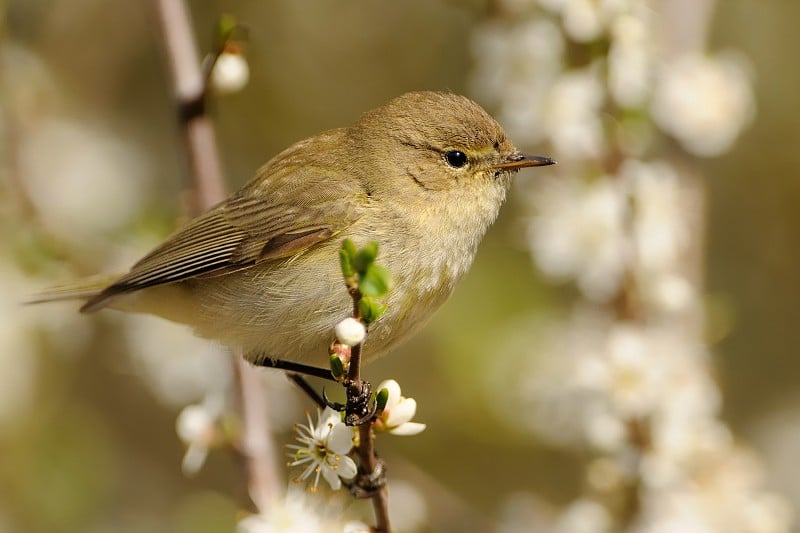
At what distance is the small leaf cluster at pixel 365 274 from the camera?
7.59ft

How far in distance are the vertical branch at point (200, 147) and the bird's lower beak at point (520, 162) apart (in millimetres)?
988

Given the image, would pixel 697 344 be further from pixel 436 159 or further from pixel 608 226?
pixel 436 159

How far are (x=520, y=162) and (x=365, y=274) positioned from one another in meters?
1.49

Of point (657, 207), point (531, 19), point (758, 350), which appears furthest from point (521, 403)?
point (758, 350)

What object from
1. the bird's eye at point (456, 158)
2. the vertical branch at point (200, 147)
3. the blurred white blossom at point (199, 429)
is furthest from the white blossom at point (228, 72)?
the blurred white blossom at point (199, 429)

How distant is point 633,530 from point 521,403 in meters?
1.08

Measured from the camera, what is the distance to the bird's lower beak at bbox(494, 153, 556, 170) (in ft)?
12.0

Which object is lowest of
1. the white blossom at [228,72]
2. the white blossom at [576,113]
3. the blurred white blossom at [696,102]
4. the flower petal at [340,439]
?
the flower petal at [340,439]

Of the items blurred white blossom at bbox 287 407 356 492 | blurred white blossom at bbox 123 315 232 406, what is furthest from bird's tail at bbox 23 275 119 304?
blurred white blossom at bbox 287 407 356 492

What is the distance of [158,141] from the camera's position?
6766 mm

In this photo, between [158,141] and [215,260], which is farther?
[158,141]

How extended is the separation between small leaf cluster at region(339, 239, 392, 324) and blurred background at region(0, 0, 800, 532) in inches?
61.1

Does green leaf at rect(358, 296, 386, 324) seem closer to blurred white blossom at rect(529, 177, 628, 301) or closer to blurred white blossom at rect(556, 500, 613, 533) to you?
blurred white blossom at rect(529, 177, 628, 301)

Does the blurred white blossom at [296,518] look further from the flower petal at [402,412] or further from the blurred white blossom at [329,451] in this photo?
the flower petal at [402,412]
